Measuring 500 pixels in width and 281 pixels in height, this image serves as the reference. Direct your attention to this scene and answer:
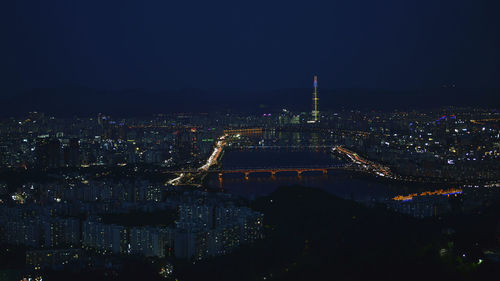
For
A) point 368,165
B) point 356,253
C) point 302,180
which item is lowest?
point 302,180

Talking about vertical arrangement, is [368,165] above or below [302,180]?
above

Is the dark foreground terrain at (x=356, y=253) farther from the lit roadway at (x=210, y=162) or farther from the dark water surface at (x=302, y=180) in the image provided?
the lit roadway at (x=210, y=162)

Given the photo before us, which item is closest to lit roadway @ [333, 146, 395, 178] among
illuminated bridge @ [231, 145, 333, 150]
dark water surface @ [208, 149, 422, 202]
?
dark water surface @ [208, 149, 422, 202]

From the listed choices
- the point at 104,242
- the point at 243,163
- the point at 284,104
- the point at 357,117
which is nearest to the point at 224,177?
the point at 243,163

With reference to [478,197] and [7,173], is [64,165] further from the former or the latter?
[478,197]

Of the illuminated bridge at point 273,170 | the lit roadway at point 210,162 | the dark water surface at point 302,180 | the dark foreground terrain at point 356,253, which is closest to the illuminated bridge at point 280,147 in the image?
the lit roadway at point 210,162

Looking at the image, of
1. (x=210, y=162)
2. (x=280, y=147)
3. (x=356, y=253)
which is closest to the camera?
(x=356, y=253)

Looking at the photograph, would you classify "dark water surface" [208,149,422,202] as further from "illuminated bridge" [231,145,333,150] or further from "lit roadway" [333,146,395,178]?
"illuminated bridge" [231,145,333,150]

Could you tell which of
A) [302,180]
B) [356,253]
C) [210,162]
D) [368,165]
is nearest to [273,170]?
[302,180]

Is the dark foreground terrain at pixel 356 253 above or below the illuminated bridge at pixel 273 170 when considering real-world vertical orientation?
above

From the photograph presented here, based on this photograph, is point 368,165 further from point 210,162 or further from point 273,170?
point 210,162

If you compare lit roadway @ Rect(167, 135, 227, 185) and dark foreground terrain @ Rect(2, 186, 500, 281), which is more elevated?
dark foreground terrain @ Rect(2, 186, 500, 281)
